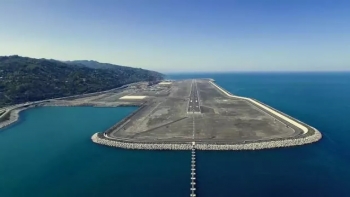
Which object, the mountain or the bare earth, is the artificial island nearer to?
A: the bare earth

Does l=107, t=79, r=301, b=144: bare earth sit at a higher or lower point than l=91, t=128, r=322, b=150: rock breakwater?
higher

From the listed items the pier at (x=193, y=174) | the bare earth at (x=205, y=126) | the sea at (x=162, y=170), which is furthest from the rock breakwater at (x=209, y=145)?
the pier at (x=193, y=174)

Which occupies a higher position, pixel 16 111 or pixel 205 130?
pixel 205 130

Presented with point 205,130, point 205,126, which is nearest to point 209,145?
point 205,130

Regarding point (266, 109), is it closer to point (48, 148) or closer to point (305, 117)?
point (305, 117)

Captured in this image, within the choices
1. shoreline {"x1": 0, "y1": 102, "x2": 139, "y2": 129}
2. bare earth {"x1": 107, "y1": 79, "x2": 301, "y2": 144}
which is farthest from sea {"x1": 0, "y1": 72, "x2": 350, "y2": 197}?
shoreline {"x1": 0, "y1": 102, "x2": 139, "y2": 129}

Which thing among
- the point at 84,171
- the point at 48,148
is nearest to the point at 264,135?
the point at 84,171

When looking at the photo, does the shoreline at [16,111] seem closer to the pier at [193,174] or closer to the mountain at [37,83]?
the mountain at [37,83]

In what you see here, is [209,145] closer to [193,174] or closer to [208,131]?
[208,131]

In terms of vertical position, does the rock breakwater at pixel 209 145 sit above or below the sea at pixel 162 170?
above

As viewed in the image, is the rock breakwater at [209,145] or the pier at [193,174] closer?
the pier at [193,174]

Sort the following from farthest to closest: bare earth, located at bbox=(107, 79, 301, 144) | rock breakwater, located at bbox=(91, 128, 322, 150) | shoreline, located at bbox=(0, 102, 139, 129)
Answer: shoreline, located at bbox=(0, 102, 139, 129) < bare earth, located at bbox=(107, 79, 301, 144) < rock breakwater, located at bbox=(91, 128, 322, 150)

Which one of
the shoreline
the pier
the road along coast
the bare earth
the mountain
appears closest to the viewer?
the pier
